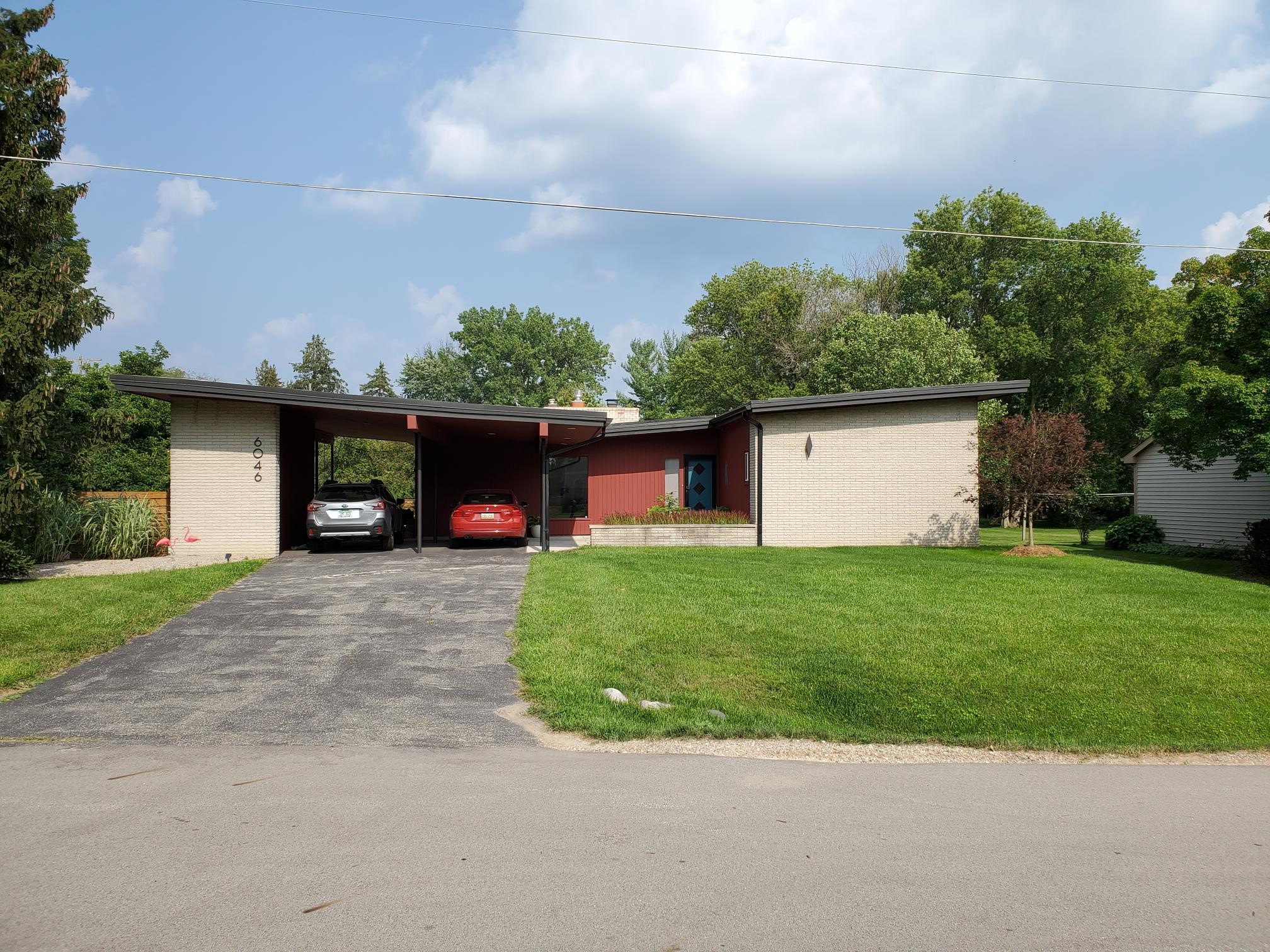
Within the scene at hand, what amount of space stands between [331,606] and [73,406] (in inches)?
677

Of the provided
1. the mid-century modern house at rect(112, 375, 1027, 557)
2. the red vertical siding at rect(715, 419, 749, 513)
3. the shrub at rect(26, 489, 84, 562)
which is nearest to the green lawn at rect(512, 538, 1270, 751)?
the mid-century modern house at rect(112, 375, 1027, 557)

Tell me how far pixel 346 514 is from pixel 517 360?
173 ft

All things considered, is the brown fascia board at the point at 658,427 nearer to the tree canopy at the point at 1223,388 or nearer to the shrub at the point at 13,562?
the tree canopy at the point at 1223,388

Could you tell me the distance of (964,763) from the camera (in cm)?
581

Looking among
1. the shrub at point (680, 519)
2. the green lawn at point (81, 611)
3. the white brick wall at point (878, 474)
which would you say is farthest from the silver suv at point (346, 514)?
the white brick wall at point (878, 474)

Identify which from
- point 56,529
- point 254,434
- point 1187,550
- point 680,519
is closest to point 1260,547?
point 1187,550

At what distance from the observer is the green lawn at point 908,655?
258 inches

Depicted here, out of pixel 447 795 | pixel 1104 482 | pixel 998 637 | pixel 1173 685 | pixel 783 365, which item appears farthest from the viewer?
pixel 783 365

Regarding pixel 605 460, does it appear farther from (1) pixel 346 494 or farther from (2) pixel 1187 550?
(2) pixel 1187 550

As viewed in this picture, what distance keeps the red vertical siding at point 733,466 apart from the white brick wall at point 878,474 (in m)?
1.31

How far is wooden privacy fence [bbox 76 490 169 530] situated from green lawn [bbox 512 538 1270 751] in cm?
850

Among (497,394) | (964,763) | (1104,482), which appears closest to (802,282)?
(1104,482)

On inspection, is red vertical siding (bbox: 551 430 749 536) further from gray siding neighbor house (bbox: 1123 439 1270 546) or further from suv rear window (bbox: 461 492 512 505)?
gray siding neighbor house (bbox: 1123 439 1270 546)

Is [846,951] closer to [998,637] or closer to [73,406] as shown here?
[998,637]
